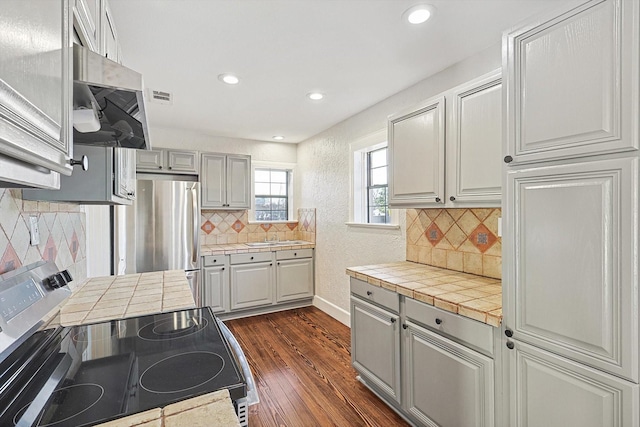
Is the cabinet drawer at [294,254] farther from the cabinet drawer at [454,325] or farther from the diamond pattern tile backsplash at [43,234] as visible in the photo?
the cabinet drawer at [454,325]

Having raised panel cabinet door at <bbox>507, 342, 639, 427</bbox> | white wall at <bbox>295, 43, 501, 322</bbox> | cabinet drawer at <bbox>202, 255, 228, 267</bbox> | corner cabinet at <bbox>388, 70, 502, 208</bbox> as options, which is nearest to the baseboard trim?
white wall at <bbox>295, 43, 501, 322</bbox>

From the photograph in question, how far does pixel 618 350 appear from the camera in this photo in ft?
3.34

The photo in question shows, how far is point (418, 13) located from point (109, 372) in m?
2.08

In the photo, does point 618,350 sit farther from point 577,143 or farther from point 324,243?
point 324,243

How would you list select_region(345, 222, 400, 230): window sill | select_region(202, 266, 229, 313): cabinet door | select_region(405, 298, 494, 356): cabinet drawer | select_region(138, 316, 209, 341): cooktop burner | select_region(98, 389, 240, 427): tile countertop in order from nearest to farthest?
select_region(98, 389, 240, 427): tile countertop, select_region(138, 316, 209, 341): cooktop burner, select_region(405, 298, 494, 356): cabinet drawer, select_region(345, 222, 400, 230): window sill, select_region(202, 266, 229, 313): cabinet door

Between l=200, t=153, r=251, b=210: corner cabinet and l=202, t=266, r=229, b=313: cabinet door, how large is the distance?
2.75 feet

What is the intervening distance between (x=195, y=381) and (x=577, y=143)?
149cm

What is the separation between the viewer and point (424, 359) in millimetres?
1740

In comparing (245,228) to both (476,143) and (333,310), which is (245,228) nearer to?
(333,310)

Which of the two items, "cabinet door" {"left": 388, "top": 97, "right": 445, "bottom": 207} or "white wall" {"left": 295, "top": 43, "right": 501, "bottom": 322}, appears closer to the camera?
"cabinet door" {"left": 388, "top": 97, "right": 445, "bottom": 207}

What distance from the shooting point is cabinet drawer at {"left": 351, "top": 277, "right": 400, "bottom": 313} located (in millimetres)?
1924

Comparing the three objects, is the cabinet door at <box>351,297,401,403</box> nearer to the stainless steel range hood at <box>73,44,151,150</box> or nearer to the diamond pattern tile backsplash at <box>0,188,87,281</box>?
the stainless steel range hood at <box>73,44,151,150</box>

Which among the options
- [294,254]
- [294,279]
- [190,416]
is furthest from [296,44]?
[294,279]

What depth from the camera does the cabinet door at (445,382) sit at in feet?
4.74
